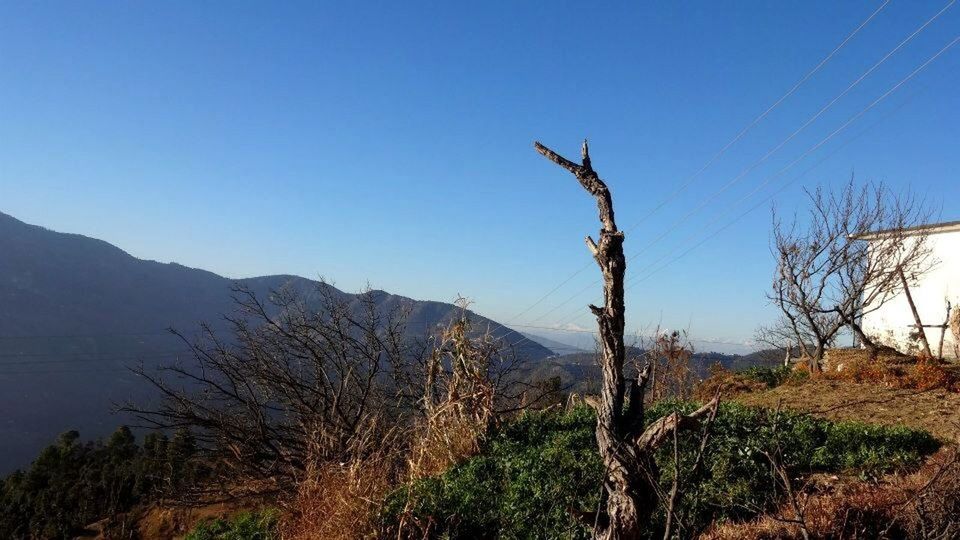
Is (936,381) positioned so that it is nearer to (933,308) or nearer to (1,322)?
(933,308)

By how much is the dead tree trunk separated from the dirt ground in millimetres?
4521

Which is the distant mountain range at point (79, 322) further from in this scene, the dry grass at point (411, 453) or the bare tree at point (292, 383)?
the dry grass at point (411, 453)

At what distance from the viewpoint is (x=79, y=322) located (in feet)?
379

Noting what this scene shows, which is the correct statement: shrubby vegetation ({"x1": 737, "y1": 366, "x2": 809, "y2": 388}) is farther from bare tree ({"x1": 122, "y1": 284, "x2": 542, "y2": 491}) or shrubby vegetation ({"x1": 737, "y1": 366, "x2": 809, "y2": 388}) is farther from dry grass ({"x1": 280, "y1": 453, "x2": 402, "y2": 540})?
dry grass ({"x1": 280, "y1": 453, "x2": 402, "y2": 540})

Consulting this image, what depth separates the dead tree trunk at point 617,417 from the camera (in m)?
3.71

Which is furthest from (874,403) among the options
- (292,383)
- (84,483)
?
(84,483)

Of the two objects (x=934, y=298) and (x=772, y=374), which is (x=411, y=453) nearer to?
(x=772, y=374)

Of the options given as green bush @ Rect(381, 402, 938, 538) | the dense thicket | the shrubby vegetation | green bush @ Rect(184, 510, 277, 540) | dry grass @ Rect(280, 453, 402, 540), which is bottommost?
the dense thicket

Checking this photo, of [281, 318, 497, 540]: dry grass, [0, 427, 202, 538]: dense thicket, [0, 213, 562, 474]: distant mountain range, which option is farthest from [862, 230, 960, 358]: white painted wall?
[0, 213, 562, 474]: distant mountain range

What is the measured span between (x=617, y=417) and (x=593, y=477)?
2.49 metres

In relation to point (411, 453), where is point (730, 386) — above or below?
above

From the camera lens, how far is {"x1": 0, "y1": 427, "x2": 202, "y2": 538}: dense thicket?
1623 centimetres

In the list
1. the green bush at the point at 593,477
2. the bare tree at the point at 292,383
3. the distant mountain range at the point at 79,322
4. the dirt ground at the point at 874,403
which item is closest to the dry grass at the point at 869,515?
the green bush at the point at 593,477

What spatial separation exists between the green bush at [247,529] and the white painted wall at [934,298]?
14.9 meters
